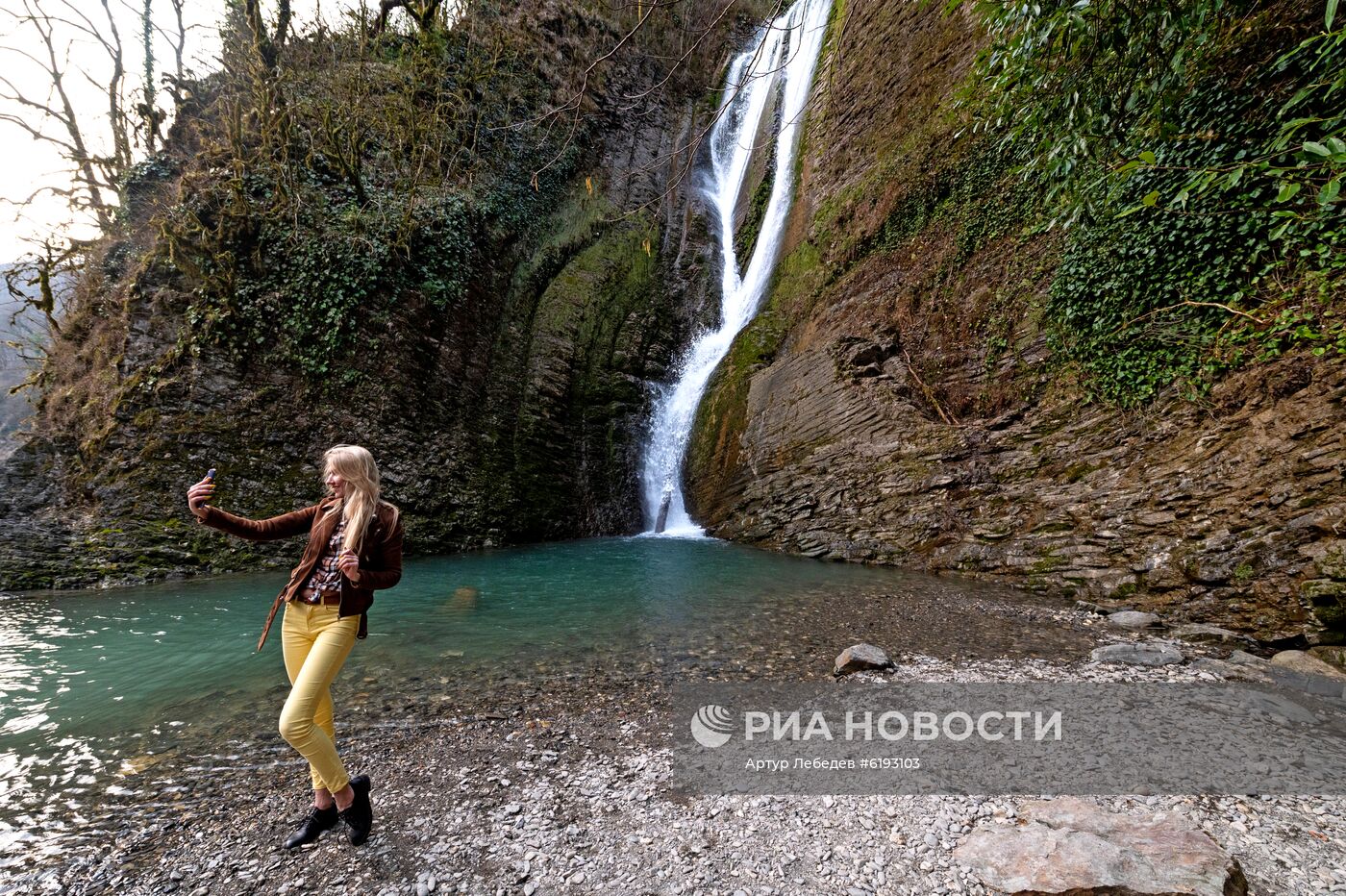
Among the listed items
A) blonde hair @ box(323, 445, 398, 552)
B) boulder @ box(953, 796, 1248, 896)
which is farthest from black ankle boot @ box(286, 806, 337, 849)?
boulder @ box(953, 796, 1248, 896)

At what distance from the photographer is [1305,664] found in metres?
3.67

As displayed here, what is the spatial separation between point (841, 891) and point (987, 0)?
6124 millimetres

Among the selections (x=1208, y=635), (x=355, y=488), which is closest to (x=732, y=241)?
(x=1208, y=635)

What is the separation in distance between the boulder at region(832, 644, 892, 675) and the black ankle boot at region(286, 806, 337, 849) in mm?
3392

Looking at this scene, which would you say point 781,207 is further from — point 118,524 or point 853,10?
point 118,524

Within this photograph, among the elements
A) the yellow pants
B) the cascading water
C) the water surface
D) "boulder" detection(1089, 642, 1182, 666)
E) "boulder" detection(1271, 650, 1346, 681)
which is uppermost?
the cascading water

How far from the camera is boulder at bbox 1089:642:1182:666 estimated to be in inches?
154

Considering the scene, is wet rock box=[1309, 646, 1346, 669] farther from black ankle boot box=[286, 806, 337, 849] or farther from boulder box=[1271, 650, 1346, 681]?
black ankle boot box=[286, 806, 337, 849]

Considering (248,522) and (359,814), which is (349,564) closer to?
(248,522)

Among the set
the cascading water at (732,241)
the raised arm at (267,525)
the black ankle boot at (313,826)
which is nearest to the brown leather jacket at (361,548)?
the raised arm at (267,525)

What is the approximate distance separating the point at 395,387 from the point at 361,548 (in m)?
9.99

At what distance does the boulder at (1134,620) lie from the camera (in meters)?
4.84

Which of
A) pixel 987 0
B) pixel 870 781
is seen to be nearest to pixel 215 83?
pixel 987 0

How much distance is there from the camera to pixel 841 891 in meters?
1.94
